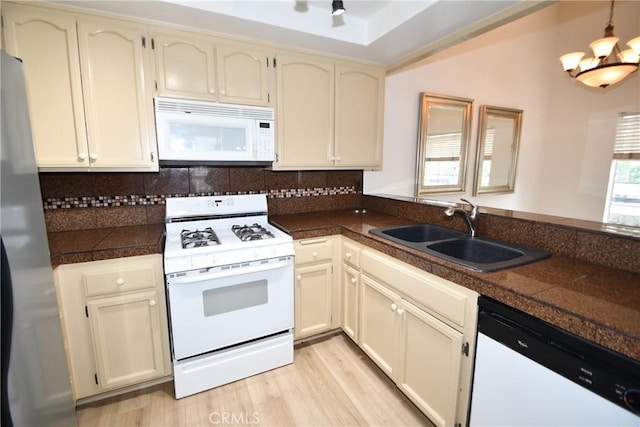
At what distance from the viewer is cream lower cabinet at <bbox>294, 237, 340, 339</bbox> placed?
203cm

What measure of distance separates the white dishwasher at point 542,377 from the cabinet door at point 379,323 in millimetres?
509

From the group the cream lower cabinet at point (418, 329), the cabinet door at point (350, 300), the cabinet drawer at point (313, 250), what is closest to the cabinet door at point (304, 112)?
the cabinet drawer at point (313, 250)

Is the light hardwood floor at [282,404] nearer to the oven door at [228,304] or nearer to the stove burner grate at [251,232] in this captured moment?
the oven door at [228,304]

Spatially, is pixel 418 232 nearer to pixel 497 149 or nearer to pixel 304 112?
pixel 304 112

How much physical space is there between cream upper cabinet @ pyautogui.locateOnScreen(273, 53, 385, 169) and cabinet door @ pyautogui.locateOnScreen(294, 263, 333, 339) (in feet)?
2.61

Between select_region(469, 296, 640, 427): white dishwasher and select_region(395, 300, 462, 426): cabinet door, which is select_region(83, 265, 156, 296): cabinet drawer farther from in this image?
select_region(469, 296, 640, 427): white dishwasher

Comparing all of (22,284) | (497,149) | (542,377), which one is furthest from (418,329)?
(497,149)

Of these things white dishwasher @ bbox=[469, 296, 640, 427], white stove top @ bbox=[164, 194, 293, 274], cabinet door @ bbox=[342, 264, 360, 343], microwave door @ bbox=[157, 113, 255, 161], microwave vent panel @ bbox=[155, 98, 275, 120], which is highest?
microwave vent panel @ bbox=[155, 98, 275, 120]

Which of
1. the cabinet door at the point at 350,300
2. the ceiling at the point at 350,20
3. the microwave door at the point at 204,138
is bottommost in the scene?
the cabinet door at the point at 350,300

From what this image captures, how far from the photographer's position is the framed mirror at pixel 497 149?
3275mm

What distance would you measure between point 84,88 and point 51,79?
0.14 m

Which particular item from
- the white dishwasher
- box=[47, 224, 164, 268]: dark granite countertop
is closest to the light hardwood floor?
the white dishwasher

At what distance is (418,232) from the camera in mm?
2088

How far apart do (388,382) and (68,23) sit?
275 centimetres
